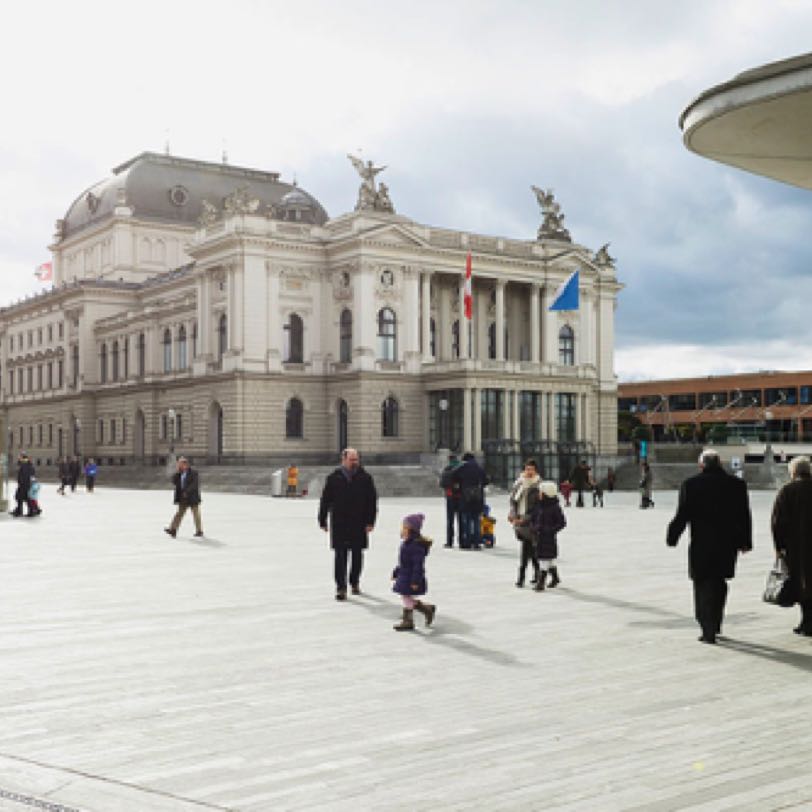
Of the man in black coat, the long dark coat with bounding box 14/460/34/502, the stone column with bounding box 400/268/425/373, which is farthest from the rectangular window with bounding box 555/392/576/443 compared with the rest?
the man in black coat

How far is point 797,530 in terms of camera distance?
12.2m

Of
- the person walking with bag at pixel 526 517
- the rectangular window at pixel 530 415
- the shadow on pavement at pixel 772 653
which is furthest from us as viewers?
the rectangular window at pixel 530 415

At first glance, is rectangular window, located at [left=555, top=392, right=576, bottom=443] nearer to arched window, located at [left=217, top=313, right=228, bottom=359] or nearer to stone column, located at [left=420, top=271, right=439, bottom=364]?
stone column, located at [left=420, top=271, right=439, bottom=364]

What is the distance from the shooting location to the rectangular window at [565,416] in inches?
2908

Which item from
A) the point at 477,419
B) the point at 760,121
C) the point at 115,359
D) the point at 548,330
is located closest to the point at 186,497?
the point at 760,121

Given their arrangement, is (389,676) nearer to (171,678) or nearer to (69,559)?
(171,678)

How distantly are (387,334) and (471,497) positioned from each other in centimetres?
4930

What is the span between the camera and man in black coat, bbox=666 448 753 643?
12188 millimetres

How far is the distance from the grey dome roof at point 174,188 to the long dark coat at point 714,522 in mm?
80874

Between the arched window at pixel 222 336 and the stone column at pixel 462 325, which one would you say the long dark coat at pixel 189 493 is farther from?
the stone column at pixel 462 325

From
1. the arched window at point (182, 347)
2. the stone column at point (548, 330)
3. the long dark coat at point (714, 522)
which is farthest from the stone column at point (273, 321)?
the long dark coat at point (714, 522)

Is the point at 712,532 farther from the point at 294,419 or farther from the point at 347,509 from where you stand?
the point at 294,419

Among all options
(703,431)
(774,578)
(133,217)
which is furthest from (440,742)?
(703,431)

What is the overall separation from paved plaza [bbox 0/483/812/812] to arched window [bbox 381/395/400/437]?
171 ft
